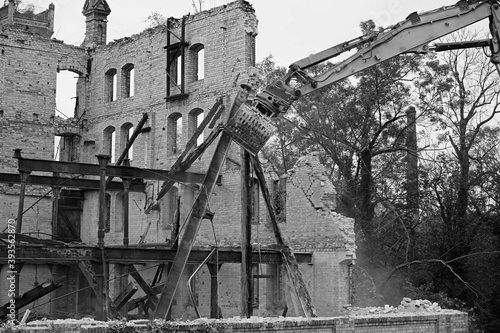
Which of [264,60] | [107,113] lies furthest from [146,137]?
[264,60]

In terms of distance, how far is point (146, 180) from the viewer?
83.9 feet

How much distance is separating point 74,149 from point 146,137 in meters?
4.27

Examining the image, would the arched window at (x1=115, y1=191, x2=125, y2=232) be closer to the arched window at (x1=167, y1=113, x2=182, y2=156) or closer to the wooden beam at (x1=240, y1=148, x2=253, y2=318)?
the arched window at (x1=167, y1=113, x2=182, y2=156)

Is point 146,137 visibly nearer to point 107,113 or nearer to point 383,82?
point 107,113

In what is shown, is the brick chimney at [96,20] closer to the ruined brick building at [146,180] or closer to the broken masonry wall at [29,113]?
the ruined brick building at [146,180]

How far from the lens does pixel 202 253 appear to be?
19078 millimetres

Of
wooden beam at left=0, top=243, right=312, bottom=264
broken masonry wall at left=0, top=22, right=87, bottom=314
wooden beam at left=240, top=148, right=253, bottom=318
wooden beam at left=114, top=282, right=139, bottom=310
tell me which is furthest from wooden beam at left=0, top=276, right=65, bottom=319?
broken masonry wall at left=0, top=22, right=87, bottom=314

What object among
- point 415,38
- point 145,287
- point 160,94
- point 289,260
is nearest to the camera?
point 415,38

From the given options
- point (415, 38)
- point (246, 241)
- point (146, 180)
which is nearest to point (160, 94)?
point (146, 180)

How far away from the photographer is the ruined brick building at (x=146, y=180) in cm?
2098

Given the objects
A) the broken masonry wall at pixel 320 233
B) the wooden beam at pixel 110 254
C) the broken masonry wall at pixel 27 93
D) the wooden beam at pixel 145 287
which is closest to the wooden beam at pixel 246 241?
the wooden beam at pixel 110 254

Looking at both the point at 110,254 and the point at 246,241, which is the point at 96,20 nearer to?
the point at 110,254

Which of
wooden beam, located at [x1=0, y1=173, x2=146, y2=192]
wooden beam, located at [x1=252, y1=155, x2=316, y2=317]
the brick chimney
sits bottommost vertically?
wooden beam, located at [x1=252, y1=155, x2=316, y2=317]

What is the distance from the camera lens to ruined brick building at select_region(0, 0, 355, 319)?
20984mm
